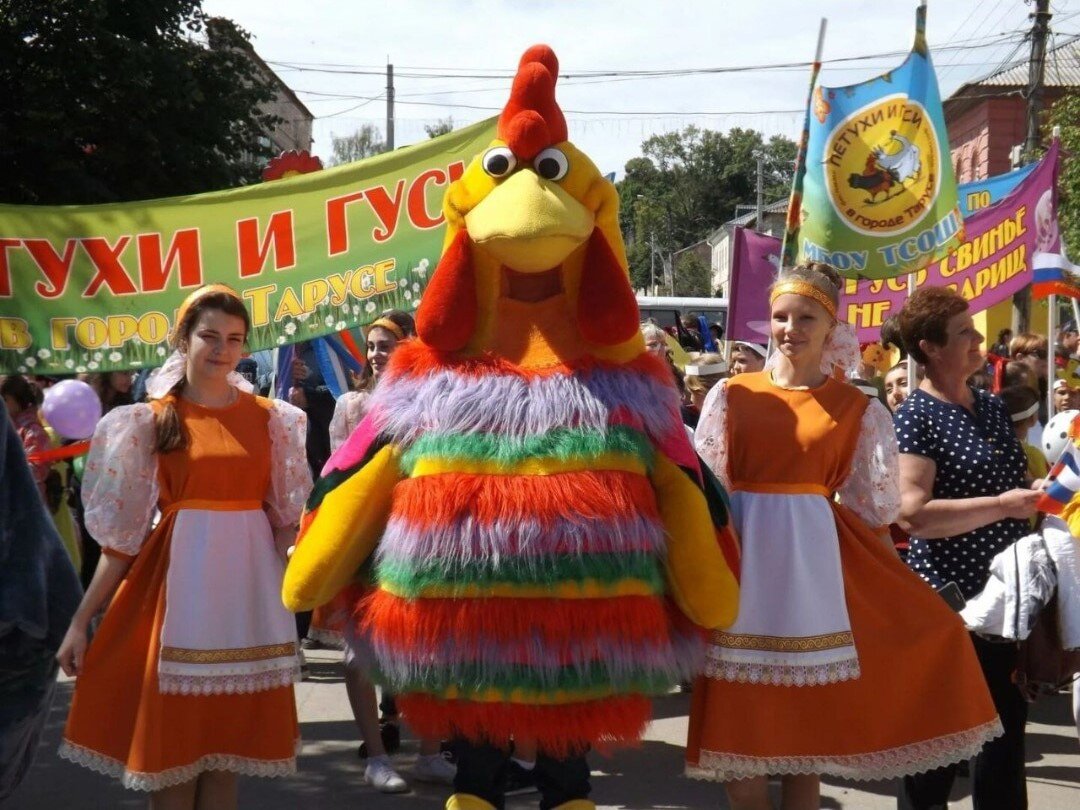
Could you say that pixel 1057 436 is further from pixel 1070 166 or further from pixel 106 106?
pixel 1070 166

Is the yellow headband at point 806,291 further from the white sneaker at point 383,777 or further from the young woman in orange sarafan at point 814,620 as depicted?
the white sneaker at point 383,777

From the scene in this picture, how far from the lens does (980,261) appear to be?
9.39 metres

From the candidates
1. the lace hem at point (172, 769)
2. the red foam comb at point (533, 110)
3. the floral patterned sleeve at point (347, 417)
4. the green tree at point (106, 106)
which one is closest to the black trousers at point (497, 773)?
the lace hem at point (172, 769)

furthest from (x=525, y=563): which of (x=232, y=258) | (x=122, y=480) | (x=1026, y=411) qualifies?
(x=232, y=258)

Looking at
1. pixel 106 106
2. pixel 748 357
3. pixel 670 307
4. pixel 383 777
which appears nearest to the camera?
pixel 383 777

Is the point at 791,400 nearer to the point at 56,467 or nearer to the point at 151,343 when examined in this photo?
the point at 151,343

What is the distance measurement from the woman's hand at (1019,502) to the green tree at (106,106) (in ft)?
57.4

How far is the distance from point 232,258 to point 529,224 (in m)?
4.06

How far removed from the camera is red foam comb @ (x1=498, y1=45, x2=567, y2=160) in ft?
10.7

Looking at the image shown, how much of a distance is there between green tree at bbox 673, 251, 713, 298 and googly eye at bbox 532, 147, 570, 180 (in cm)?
7513

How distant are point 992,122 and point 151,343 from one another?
4488 centimetres

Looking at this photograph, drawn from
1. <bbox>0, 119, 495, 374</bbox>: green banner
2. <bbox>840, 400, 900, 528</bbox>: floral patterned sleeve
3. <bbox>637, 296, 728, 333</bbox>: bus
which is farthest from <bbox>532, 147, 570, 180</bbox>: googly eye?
<bbox>637, 296, 728, 333</bbox>: bus

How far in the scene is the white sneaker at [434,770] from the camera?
17.1ft

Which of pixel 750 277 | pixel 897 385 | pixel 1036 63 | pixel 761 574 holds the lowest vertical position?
pixel 761 574
